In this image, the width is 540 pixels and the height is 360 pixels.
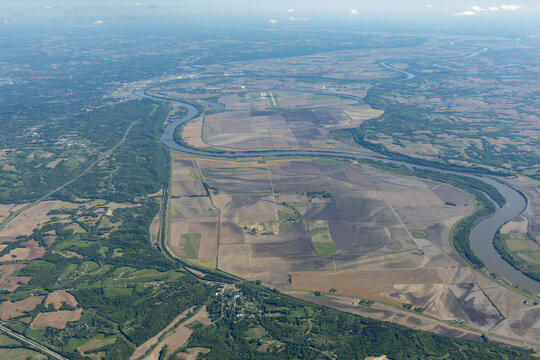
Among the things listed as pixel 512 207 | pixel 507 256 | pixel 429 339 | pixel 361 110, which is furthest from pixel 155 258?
pixel 361 110

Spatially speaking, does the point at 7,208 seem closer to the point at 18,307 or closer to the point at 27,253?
the point at 27,253

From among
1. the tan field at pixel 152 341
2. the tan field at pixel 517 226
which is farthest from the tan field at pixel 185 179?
the tan field at pixel 517 226

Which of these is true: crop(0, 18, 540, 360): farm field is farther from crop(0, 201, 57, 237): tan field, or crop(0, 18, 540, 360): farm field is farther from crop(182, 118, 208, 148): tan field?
crop(182, 118, 208, 148): tan field

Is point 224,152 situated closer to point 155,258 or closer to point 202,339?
point 155,258

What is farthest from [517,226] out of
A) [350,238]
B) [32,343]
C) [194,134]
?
[194,134]

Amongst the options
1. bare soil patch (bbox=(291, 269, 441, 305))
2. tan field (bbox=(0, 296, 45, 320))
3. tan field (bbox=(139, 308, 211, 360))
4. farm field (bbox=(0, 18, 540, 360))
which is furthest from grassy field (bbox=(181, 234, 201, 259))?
tan field (bbox=(0, 296, 45, 320))

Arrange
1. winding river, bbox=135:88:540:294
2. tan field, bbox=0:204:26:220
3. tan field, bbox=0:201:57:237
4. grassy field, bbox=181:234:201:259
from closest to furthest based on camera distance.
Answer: winding river, bbox=135:88:540:294, grassy field, bbox=181:234:201:259, tan field, bbox=0:201:57:237, tan field, bbox=0:204:26:220
